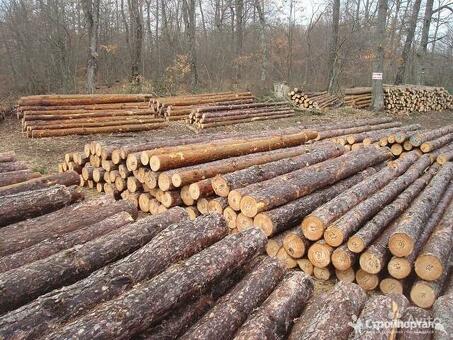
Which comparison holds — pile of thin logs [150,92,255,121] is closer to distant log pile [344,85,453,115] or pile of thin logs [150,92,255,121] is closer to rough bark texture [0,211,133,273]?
distant log pile [344,85,453,115]

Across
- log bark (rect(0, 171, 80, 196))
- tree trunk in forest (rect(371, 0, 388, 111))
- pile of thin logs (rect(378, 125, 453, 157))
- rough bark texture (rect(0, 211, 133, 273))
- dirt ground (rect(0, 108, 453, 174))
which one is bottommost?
dirt ground (rect(0, 108, 453, 174))

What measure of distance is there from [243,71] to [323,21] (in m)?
10.3

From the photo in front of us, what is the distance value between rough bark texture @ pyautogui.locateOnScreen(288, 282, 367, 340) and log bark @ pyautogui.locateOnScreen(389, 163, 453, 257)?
115 centimetres

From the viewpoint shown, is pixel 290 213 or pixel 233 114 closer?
pixel 290 213

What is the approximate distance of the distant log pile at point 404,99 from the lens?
18.1m

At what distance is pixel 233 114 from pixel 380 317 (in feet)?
38.7

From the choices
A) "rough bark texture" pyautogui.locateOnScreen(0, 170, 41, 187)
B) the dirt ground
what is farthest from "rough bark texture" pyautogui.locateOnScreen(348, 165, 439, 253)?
the dirt ground

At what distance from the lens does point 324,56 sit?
25.3m

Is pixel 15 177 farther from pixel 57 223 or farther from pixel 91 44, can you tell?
pixel 91 44

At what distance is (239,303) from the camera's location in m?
3.11

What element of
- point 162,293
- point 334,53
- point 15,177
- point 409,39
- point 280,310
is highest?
point 409,39

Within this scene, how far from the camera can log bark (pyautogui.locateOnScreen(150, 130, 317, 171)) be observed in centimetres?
612

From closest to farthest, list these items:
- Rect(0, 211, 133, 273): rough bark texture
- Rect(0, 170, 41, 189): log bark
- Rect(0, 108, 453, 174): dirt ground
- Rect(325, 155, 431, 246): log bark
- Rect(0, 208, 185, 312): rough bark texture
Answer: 1. Rect(0, 208, 185, 312): rough bark texture
2. Rect(0, 211, 133, 273): rough bark texture
3. Rect(325, 155, 431, 246): log bark
4. Rect(0, 170, 41, 189): log bark
5. Rect(0, 108, 453, 174): dirt ground

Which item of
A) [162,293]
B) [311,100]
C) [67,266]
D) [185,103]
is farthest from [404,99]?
[67,266]
